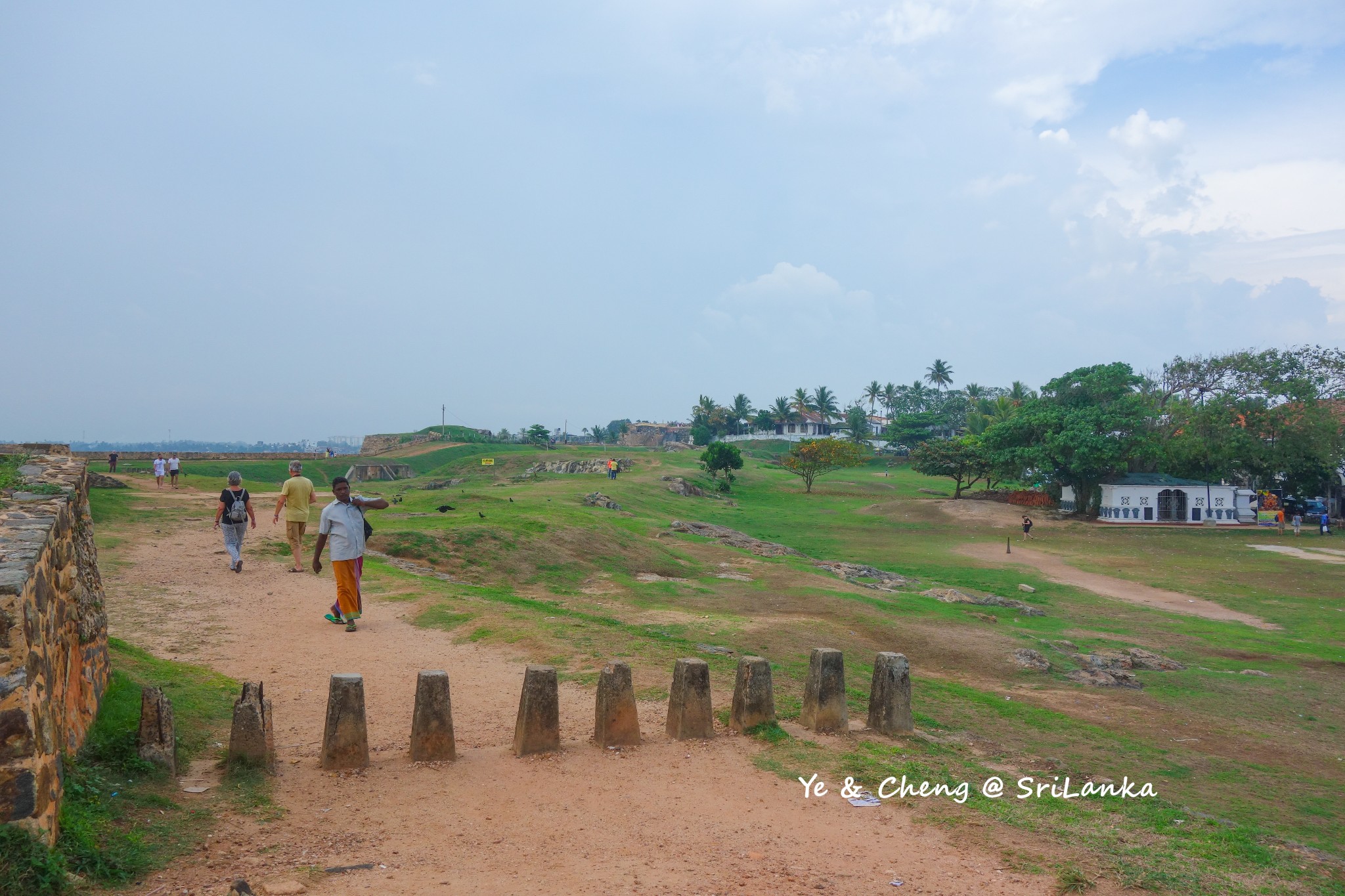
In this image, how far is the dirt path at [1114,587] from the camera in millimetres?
23656

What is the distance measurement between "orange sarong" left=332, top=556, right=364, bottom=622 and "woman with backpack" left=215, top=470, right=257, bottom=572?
402cm

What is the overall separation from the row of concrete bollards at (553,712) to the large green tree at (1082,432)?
43.7 metres

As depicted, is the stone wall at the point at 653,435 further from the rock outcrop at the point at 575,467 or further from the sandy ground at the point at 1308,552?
the sandy ground at the point at 1308,552

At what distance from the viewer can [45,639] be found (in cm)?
520

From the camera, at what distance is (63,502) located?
260 inches

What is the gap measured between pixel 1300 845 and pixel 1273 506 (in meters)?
58.2

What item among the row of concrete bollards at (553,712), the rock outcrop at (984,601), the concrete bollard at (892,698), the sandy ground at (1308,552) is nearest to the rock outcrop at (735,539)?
the rock outcrop at (984,601)

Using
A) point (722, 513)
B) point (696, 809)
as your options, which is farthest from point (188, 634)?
point (722, 513)

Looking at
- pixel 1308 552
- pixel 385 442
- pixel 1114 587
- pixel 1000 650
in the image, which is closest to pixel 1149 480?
pixel 1308 552

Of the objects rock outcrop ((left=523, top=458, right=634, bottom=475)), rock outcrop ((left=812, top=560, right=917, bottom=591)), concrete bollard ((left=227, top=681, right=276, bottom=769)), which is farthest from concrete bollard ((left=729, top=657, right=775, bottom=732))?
rock outcrop ((left=523, top=458, right=634, bottom=475))

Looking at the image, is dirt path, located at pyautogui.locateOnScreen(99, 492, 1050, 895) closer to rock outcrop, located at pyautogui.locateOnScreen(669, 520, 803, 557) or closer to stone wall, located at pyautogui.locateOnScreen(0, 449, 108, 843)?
stone wall, located at pyautogui.locateOnScreen(0, 449, 108, 843)

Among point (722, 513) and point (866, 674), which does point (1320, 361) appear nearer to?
point (722, 513)

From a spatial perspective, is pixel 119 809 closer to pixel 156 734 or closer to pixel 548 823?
pixel 156 734

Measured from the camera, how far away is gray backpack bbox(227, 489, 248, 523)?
47.6ft
